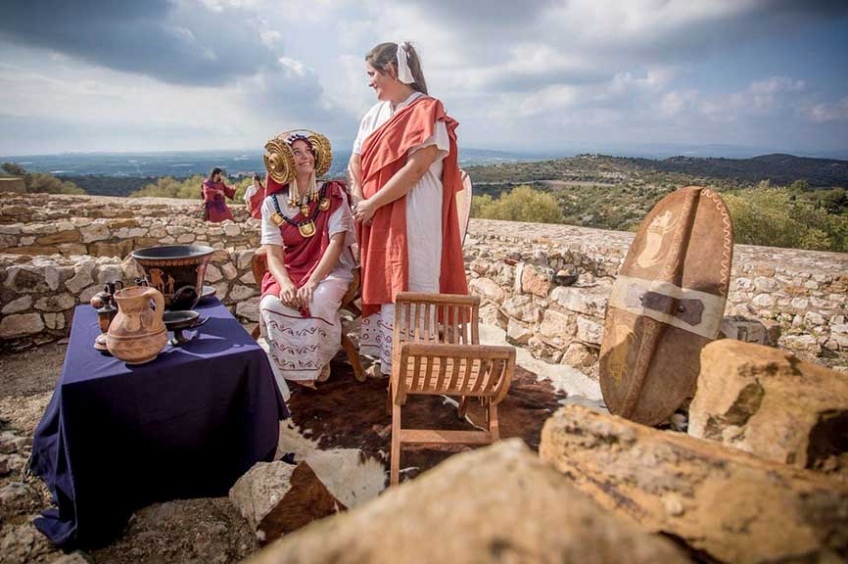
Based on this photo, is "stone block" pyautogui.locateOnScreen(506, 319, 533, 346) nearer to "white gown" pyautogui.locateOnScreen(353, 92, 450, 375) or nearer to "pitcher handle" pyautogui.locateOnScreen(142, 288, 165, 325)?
"white gown" pyautogui.locateOnScreen(353, 92, 450, 375)

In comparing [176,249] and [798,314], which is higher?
[176,249]

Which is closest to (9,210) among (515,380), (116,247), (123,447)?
(116,247)

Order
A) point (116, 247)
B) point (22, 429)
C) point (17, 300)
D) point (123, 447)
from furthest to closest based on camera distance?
point (116, 247)
point (17, 300)
point (22, 429)
point (123, 447)

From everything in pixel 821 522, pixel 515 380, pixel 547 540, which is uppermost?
pixel 547 540

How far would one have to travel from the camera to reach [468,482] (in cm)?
61

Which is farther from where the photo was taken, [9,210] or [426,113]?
[9,210]

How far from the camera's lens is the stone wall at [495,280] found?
3.81 m

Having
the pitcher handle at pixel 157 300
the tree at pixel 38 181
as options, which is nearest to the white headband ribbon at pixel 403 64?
the pitcher handle at pixel 157 300

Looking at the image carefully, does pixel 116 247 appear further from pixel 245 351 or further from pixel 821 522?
pixel 821 522

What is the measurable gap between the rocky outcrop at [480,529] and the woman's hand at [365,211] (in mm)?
2567

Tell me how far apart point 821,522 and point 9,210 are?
13.0 meters

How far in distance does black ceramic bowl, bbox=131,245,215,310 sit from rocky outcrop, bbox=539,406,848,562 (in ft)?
A: 7.11

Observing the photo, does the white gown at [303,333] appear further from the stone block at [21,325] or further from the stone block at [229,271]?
the stone block at [21,325]

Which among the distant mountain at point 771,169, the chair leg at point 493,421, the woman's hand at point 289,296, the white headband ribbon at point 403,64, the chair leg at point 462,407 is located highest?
the distant mountain at point 771,169
